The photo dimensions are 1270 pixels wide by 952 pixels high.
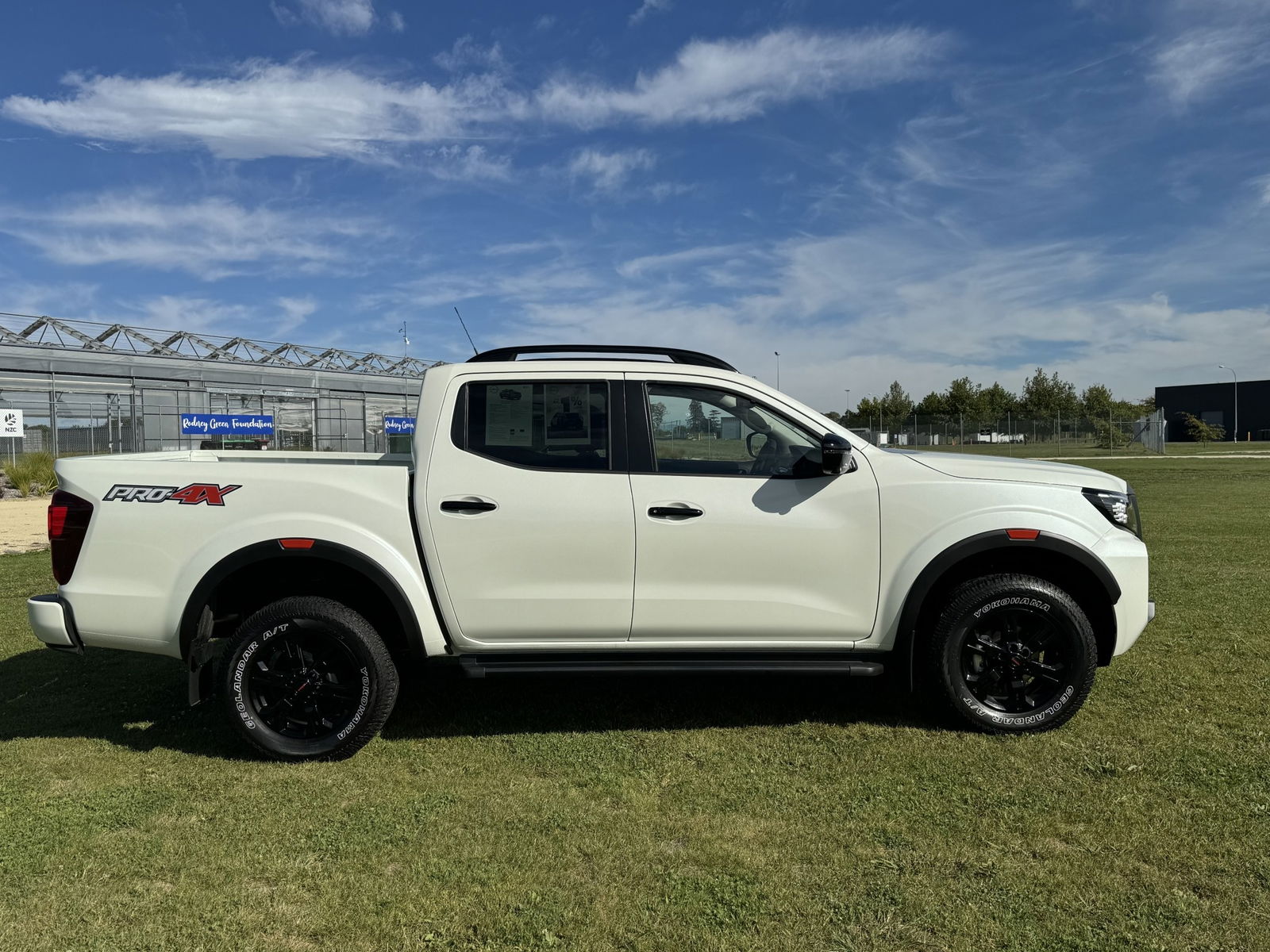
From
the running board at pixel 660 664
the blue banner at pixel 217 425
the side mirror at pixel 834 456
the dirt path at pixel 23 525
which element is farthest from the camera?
the blue banner at pixel 217 425

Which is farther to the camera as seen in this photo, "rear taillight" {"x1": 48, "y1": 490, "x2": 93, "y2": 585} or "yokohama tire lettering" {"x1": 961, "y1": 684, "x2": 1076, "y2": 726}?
"yokohama tire lettering" {"x1": 961, "y1": 684, "x2": 1076, "y2": 726}

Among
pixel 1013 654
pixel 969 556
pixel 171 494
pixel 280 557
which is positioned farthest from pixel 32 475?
pixel 1013 654

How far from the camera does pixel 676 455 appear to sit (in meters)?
4.23

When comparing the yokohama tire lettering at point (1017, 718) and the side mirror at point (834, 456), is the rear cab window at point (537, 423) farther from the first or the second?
the yokohama tire lettering at point (1017, 718)

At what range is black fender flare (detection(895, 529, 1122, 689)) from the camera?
4.15m

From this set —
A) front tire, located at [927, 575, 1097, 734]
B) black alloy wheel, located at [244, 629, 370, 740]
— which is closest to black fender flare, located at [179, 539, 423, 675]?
black alloy wheel, located at [244, 629, 370, 740]

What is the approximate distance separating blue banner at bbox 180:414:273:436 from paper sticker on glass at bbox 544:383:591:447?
2129 cm

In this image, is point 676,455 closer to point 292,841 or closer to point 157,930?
point 292,841

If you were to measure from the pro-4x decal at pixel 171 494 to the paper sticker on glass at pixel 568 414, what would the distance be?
4.79ft

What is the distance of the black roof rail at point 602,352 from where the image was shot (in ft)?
14.9

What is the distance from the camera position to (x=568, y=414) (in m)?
4.28

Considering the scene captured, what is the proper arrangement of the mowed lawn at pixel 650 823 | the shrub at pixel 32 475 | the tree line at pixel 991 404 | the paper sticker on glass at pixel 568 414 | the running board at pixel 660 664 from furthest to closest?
the tree line at pixel 991 404 < the shrub at pixel 32 475 < the paper sticker on glass at pixel 568 414 < the running board at pixel 660 664 < the mowed lawn at pixel 650 823

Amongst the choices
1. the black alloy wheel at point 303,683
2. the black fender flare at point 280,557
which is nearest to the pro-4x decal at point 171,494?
the black fender flare at point 280,557

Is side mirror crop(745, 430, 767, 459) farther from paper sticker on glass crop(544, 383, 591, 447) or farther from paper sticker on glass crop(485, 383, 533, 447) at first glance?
paper sticker on glass crop(485, 383, 533, 447)
